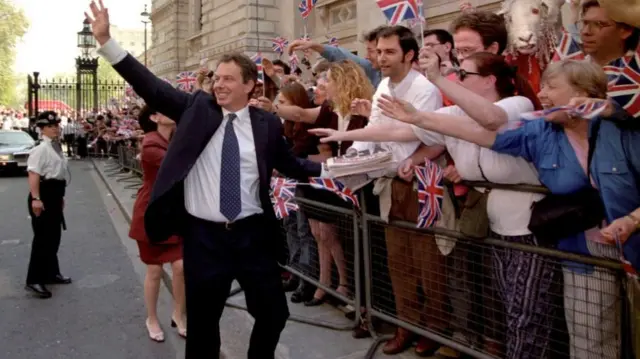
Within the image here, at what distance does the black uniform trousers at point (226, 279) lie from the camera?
347cm

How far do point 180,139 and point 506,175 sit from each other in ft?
5.89

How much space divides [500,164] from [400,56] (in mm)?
1166

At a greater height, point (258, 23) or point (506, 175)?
point (258, 23)

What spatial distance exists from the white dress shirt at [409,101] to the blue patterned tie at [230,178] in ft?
2.78

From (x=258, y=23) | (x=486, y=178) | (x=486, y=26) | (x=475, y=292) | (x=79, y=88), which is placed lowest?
(x=475, y=292)

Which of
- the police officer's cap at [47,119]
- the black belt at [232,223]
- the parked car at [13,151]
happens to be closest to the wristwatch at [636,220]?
the black belt at [232,223]

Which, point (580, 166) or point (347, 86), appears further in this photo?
point (347, 86)

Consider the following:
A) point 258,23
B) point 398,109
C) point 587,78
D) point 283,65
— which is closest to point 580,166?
point 587,78

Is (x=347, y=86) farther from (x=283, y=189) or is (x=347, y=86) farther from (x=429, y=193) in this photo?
(x=429, y=193)

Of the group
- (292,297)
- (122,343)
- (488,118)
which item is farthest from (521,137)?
(122,343)

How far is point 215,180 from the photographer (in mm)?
3500

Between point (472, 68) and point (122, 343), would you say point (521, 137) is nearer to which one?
point (472, 68)

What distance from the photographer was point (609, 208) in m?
2.73

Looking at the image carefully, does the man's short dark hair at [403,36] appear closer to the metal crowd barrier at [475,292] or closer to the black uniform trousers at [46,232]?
the metal crowd barrier at [475,292]
